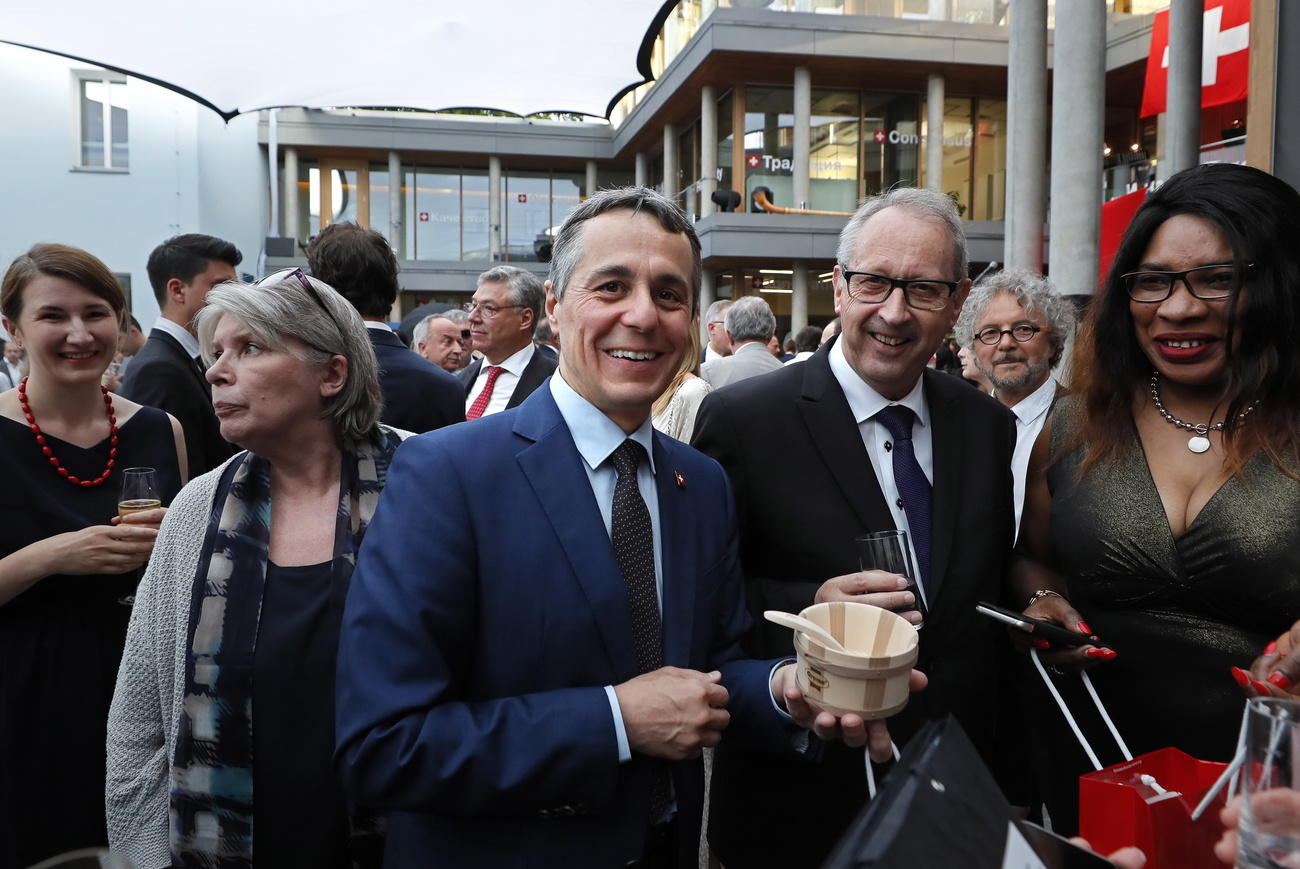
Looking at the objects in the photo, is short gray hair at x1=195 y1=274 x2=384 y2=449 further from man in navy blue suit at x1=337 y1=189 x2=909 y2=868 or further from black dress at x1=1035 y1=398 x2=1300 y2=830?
black dress at x1=1035 y1=398 x2=1300 y2=830

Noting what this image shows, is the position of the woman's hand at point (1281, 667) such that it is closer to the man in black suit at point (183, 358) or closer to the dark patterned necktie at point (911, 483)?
the dark patterned necktie at point (911, 483)

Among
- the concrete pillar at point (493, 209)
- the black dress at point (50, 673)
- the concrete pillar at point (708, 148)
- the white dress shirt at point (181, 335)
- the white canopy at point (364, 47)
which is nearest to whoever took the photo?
the black dress at point (50, 673)

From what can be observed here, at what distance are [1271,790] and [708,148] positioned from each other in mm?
22107

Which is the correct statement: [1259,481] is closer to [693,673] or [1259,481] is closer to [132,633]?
[693,673]

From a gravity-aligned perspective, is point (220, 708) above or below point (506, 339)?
below

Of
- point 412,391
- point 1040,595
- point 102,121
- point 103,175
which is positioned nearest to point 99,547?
point 412,391

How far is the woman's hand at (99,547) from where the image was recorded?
92.3 inches

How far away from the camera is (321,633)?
6.83 feet

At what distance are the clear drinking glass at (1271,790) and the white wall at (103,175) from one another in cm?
1807

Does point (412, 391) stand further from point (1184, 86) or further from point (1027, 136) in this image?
point (1184, 86)

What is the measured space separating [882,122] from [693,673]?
22.2m

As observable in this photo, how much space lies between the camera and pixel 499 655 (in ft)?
5.18

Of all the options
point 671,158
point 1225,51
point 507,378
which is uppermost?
point 671,158

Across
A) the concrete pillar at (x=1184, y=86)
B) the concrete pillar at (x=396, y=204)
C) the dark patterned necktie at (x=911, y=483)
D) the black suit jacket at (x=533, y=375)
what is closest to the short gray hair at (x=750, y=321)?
the black suit jacket at (x=533, y=375)
